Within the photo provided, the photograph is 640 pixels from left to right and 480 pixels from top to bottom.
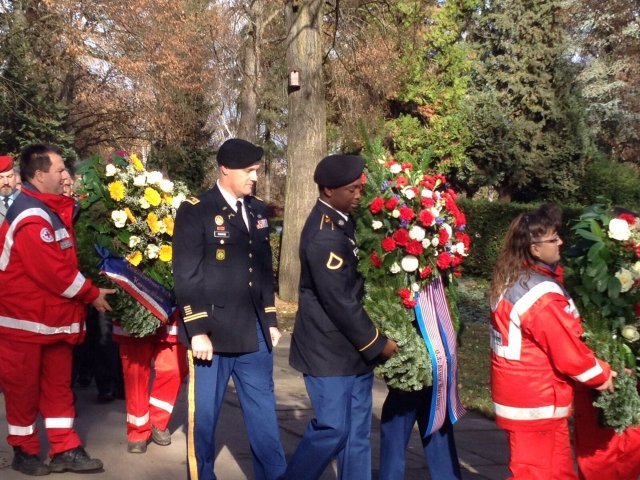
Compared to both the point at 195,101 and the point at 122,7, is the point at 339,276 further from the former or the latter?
the point at 195,101

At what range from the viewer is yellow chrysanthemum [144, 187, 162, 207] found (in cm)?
656

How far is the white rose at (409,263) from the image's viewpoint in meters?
4.96

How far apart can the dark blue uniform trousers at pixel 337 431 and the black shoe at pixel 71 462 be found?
5.33 ft

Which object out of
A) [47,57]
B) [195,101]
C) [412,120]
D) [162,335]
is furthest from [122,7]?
[162,335]

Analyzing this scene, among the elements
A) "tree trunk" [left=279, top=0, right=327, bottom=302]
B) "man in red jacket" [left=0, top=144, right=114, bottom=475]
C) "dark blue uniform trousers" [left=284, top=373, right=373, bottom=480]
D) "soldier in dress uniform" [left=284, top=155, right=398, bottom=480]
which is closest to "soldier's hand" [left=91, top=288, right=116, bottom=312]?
"man in red jacket" [left=0, top=144, right=114, bottom=475]

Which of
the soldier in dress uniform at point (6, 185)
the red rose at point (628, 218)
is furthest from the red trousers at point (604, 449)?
the soldier in dress uniform at point (6, 185)

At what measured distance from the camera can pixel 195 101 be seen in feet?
117

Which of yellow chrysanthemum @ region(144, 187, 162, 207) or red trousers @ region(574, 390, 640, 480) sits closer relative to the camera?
red trousers @ region(574, 390, 640, 480)

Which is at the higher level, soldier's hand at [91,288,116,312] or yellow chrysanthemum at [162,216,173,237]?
yellow chrysanthemum at [162,216,173,237]

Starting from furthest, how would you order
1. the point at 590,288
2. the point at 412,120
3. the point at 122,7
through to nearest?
1. the point at 412,120
2. the point at 122,7
3. the point at 590,288

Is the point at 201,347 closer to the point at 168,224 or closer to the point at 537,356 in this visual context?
the point at 537,356

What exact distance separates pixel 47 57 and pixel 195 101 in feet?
28.3

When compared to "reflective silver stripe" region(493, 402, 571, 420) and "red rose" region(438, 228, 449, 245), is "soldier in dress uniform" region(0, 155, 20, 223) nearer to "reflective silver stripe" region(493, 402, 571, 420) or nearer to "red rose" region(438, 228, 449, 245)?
"red rose" region(438, 228, 449, 245)

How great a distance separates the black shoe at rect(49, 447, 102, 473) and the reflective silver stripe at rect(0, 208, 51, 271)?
125 centimetres
